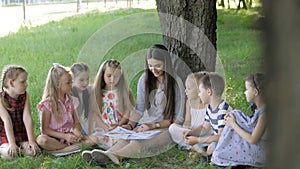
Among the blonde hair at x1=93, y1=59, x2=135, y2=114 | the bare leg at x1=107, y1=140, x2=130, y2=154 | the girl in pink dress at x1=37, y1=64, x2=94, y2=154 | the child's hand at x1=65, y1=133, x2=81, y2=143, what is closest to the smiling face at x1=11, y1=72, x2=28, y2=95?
the girl in pink dress at x1=37, y1=64, x2=94, y2=154

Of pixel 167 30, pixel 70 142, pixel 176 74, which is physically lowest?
pixel 70 142

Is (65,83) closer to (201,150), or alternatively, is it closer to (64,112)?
(64,112)

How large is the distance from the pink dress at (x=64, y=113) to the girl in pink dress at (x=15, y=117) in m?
0.16

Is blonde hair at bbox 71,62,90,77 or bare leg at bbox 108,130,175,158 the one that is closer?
bare leg at bbox 108,130,175,158

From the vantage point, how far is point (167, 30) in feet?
17.1

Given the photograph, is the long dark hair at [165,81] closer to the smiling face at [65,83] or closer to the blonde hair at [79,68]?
the blonde hair at [79,68]

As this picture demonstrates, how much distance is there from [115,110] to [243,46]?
6146 millimetres

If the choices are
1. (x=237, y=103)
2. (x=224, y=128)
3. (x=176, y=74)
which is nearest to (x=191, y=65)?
(x=176, y=74)

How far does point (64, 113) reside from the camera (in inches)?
162

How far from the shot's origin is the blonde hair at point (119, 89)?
4.26 m

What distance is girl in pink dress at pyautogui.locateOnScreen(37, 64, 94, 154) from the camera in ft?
13.1

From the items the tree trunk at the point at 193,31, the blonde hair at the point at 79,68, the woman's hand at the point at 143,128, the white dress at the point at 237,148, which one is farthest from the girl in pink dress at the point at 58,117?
the tree trunk at the point at 193,31

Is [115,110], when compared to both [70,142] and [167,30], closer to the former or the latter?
[70,142]

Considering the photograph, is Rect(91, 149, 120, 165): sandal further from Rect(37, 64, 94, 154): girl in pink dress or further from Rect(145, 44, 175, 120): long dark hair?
Rect(145, 44, 175, 120): long dark hair
